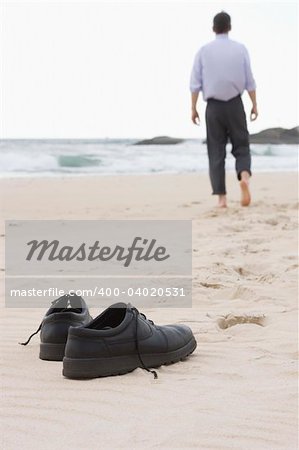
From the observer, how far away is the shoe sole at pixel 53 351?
2.36 meters

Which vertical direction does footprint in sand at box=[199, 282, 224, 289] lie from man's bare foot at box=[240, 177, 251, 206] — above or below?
above

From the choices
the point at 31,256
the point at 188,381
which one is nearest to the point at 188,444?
the point at 188,381

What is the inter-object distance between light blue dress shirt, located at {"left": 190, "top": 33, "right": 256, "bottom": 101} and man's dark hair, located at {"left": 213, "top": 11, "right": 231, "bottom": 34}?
67 mm

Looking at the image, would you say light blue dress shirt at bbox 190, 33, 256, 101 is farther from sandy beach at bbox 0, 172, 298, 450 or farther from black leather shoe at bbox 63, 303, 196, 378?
black leather shoe at bbox 63, 303, 196, 378

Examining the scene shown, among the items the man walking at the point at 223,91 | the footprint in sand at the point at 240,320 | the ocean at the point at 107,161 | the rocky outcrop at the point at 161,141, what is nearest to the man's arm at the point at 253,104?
the man walking at the point at 223,91

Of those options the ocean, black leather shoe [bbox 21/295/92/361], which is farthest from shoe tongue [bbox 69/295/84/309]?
the ocean

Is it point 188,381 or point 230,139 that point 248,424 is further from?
point 230,139

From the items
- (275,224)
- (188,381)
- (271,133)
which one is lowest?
(271,133)

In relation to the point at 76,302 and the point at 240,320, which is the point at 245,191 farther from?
the point at 76,302

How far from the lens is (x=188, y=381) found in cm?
214

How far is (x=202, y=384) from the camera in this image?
211 centimetres

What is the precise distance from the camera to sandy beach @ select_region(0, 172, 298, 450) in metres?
1.73

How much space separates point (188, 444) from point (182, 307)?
1445 mm

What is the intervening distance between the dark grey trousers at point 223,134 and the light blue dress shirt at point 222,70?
9cm
